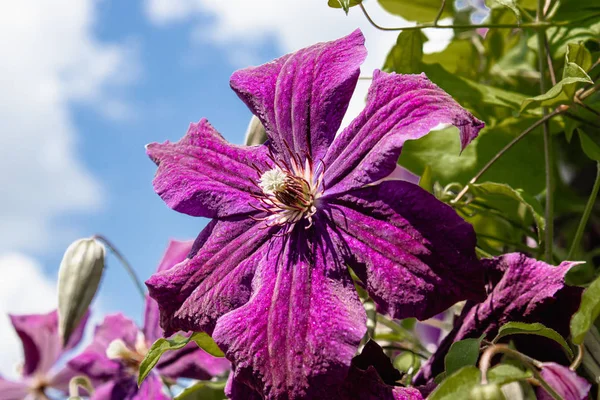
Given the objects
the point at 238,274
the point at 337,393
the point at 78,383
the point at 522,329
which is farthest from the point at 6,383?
the point at 522,329

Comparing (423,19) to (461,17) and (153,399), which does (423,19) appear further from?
(153,399)

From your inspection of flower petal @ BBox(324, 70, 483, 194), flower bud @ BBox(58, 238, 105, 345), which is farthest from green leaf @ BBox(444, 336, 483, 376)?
flower bud @ BBox(58, 238, 105, 345)

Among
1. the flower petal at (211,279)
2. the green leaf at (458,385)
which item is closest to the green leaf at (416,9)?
the flower petal at (211,279)

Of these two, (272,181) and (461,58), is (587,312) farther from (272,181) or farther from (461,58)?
(461,58)

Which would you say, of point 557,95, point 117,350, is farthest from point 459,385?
point 117,350

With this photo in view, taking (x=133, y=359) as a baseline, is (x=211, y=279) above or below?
above

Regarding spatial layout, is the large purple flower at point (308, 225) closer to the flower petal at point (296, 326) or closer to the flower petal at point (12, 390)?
the flower petal at point (296, 326)
